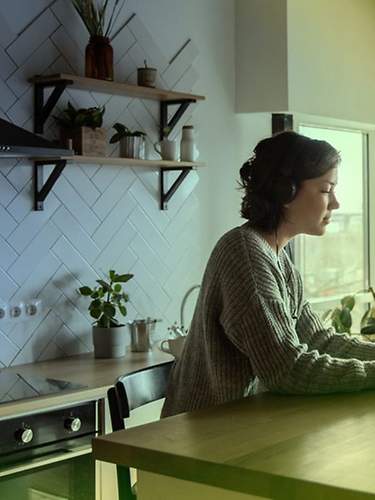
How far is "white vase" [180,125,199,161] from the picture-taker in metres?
3.63

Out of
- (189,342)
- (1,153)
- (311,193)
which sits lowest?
(189,342)

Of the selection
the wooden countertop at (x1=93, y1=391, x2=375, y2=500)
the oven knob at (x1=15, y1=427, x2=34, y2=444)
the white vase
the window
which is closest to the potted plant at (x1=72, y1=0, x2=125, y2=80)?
the white vase

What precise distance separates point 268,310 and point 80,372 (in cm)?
128

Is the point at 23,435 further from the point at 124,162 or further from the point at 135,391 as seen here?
the point at 124,162

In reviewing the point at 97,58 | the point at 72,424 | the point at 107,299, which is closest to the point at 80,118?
the point at 97,58

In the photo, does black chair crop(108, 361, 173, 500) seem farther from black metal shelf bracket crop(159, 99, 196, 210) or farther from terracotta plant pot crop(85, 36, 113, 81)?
black metal shelf bracket crop(159, 99, 196, 210)

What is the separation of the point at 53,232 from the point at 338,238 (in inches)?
82.5

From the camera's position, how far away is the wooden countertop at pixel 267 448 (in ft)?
4.15

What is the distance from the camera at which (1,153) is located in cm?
261

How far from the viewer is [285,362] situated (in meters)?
1.84

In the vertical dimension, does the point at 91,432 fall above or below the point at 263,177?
below

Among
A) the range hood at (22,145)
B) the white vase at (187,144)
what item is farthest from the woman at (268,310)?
the white vase at (187,144)

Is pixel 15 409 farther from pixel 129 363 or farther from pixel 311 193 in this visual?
pixel 311 193

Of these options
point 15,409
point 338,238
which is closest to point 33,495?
point 15,409
